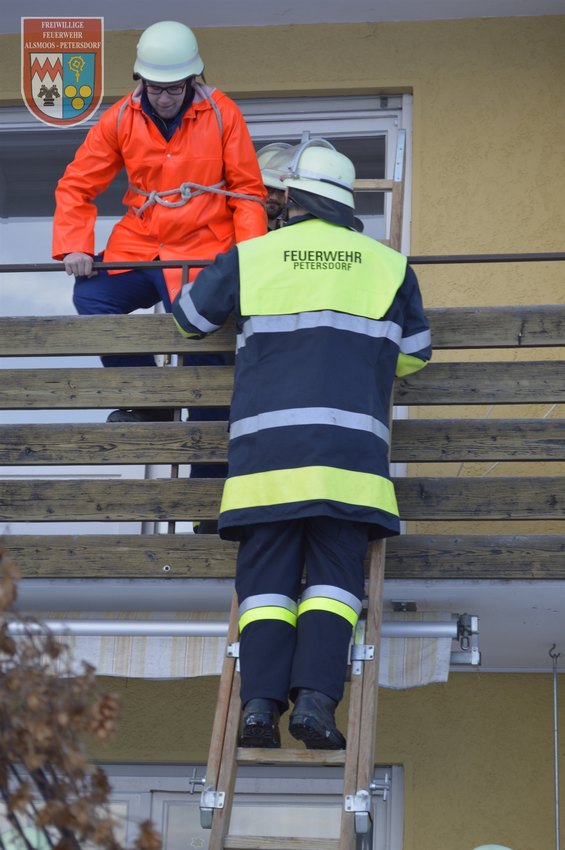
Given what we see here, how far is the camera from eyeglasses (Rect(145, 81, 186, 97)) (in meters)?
6.22

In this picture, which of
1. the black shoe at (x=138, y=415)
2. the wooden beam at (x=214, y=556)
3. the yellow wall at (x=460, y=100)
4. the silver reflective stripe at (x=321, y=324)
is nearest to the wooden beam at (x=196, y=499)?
the wooden beam at (x=214, y=556)

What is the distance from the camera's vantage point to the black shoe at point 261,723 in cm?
436

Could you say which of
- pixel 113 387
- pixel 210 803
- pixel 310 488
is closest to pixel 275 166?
pixel 113 387

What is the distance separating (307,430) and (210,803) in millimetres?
1247

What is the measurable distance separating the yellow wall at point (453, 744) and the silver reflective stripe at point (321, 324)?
2.76m

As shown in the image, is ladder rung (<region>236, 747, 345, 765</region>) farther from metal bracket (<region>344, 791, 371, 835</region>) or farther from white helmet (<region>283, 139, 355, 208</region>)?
white helmet (<region>283, 139, 355, 208</region>)

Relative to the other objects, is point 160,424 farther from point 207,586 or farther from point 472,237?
point 472,237

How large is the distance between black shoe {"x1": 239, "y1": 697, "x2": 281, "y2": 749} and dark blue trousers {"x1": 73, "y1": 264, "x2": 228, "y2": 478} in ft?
5.68

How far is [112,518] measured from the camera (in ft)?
18.3

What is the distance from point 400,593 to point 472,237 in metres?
2.73

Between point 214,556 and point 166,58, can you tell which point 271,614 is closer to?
point 214,556

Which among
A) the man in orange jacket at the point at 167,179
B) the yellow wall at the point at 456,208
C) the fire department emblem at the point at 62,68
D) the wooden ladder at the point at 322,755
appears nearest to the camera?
the wooden ladder at the point at 322,755

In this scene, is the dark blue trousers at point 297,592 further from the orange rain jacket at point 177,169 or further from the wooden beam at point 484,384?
the orange rain jacket at point 177,169

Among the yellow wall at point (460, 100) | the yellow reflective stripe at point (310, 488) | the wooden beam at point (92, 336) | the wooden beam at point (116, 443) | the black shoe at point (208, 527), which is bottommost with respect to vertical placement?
the yellow reflective stripe at point (310, 488)
